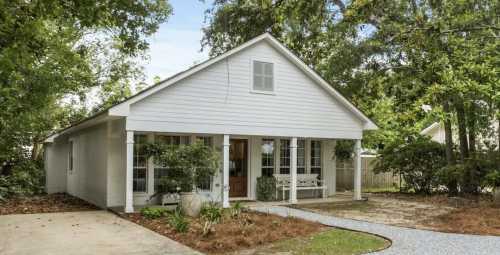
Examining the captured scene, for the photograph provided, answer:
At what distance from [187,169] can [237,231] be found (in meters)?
3.54

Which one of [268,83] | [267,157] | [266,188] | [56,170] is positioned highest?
[268,83]

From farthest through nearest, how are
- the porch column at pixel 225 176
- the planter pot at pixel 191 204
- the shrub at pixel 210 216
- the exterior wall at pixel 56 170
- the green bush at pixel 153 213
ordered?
the exterior wall at pixel 56 170 < the porch column at pixel 225 176 < the planter pot at pixel 191 204 < the green bush at pixel 153 213 < the shrub at pixel 210 216

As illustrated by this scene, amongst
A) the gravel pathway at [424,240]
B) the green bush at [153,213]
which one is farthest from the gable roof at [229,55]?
the gravel pathway at [424,240]

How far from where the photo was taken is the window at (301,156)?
685 inches

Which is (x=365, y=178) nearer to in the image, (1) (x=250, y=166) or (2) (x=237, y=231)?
(1) (x=250, y=166)

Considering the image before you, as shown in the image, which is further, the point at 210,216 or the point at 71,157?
the point at 71,157

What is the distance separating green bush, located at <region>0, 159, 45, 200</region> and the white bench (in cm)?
950

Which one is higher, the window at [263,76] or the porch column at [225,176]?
the window at [263,76]

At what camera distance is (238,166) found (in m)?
16.1

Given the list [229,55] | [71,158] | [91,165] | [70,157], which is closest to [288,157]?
[229,55]

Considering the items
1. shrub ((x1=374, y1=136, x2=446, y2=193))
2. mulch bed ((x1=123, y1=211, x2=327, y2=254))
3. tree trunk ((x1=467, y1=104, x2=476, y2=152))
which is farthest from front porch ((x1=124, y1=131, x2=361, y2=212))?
tree trunk ((x1=467, y1=104, x2=476, y2=152))

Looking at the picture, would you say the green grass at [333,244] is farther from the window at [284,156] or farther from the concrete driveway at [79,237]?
the window at [284,156]

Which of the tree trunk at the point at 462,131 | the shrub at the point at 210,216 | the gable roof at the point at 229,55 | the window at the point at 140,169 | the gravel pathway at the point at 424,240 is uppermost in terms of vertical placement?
the gable roof at the point at 229,55

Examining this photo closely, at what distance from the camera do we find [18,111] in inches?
594
